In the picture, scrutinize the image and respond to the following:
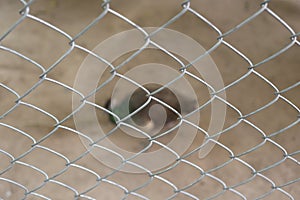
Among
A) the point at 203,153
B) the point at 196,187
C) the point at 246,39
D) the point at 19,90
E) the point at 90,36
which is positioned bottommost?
the point at 196,187

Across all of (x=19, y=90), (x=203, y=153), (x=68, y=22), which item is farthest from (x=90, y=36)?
(x=203, y=153)

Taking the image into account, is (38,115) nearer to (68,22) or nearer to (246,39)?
(68,22)

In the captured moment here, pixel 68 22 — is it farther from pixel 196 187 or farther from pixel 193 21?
pixel 196 187

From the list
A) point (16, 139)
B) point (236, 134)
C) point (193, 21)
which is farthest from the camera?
point (193, 21)

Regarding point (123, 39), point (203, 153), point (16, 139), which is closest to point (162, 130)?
point (203, 153)

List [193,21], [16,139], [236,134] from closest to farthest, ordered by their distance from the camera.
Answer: [16,139], [236,134], [193,21]

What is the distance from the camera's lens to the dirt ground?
4.94ft

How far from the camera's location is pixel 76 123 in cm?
159

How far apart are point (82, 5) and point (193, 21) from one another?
0.46 m

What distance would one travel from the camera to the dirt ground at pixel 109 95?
4.94ft

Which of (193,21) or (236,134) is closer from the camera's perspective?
(236,134)

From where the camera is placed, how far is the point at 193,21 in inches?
71.3

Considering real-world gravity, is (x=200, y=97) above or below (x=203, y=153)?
above

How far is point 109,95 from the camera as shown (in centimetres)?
163
